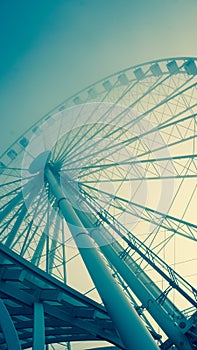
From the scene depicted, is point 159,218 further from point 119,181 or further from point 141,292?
point 141,292

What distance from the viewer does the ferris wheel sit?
17.3 meters

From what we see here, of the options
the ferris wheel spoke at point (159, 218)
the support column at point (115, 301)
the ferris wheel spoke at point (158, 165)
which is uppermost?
the ferris wheel spoke at point (158, 165)

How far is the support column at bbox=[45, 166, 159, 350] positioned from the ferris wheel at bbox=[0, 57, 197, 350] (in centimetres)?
299

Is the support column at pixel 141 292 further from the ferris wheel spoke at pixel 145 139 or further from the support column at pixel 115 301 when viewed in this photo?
the ferris wheel spoke at pixel 145 139

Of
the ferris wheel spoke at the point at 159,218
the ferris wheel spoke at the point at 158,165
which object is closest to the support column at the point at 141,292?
the ferris wheel spoke at the point at 159,218

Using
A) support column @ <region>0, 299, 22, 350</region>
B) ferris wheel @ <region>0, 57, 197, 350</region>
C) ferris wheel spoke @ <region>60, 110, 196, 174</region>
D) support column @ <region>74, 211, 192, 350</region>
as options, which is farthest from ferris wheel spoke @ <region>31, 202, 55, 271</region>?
support column @ <region>0, 299, 22, 350</region>

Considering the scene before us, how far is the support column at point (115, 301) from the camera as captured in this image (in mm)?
8711

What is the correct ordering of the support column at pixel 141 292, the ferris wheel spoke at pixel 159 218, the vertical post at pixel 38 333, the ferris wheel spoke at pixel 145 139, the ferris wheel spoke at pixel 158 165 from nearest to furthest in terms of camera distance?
the vertical post at pixel 38 333, the support column at pixel 141 292, the ferris wheel spoke at pixel 159 218, the ferris wheel spoke at pixel 158 165, the ferris wheel spoke at pixel 145 139

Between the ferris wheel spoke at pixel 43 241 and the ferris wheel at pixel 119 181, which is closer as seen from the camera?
the ferris wheel at pixel 119 181

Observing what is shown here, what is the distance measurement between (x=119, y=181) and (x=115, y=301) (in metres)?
11.2

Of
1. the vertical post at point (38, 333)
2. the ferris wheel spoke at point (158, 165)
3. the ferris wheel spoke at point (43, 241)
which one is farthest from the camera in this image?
the ferris wheel spoke at point (43, 241)

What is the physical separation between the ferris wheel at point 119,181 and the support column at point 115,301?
2.99 m

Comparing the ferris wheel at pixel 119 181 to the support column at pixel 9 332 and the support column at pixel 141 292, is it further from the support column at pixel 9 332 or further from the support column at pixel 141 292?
the support column at pixel 9 332

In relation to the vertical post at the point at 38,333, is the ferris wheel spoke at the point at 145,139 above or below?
above
